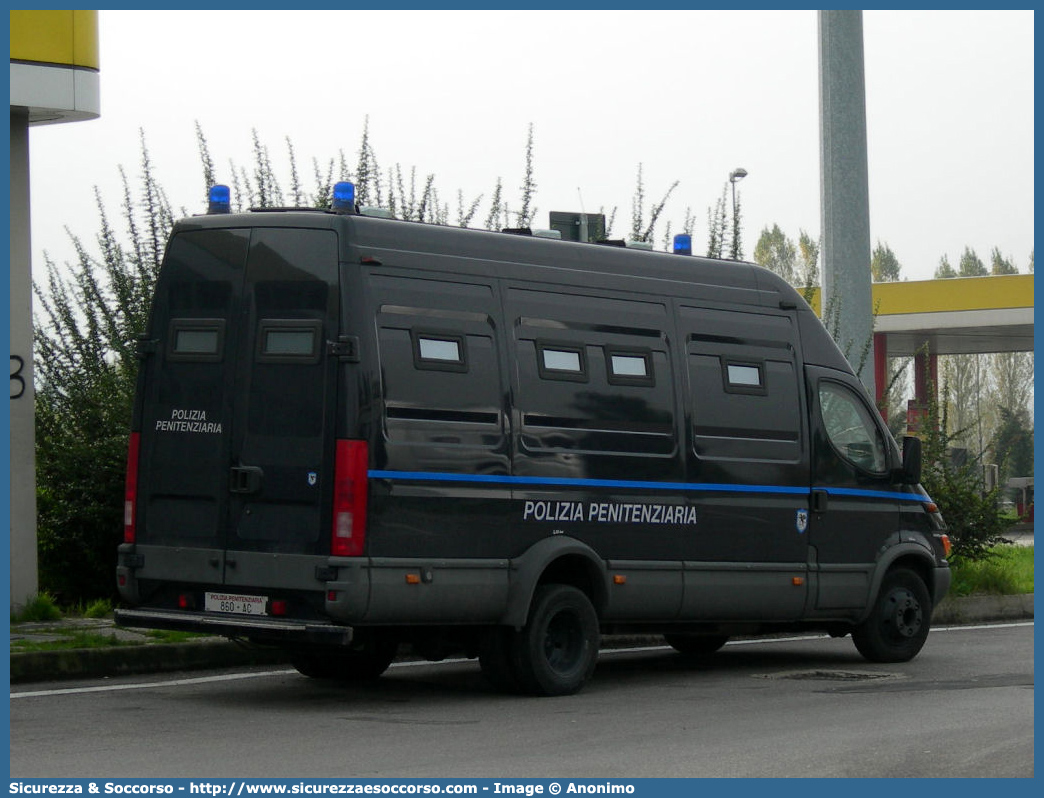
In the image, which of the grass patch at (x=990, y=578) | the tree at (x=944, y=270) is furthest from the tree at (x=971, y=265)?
the grass patch at (x=990, y=578)

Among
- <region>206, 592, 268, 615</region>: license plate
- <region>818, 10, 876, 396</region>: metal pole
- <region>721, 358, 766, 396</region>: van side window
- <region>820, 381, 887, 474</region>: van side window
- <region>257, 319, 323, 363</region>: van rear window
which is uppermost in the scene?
<region>818, 10, 876, 396</region>: metal pole

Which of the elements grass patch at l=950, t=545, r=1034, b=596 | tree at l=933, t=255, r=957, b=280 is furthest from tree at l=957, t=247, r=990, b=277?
grass patch at l=950, t=545, r=1034, b=596

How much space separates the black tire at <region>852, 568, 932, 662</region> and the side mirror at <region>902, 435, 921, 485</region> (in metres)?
0.72

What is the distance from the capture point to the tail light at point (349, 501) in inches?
402

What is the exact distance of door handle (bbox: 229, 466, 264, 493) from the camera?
10.6 metres

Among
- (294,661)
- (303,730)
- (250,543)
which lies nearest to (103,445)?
(294,661)

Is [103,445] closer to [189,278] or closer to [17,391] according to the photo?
[17,391]

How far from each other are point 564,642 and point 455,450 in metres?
1.64

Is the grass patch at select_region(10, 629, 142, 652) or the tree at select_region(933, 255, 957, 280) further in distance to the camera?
the tree at select_region(933, 255, 957, 280)

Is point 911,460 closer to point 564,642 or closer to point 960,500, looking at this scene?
point 564,642

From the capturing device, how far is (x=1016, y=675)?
41.7 feet

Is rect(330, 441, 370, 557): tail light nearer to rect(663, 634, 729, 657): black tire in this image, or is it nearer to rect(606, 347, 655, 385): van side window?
rect(606, 347, 655, 385): van side window

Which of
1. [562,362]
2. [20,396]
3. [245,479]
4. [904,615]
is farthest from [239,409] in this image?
[904,615]

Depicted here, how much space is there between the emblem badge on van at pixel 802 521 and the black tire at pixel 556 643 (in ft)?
6.97
